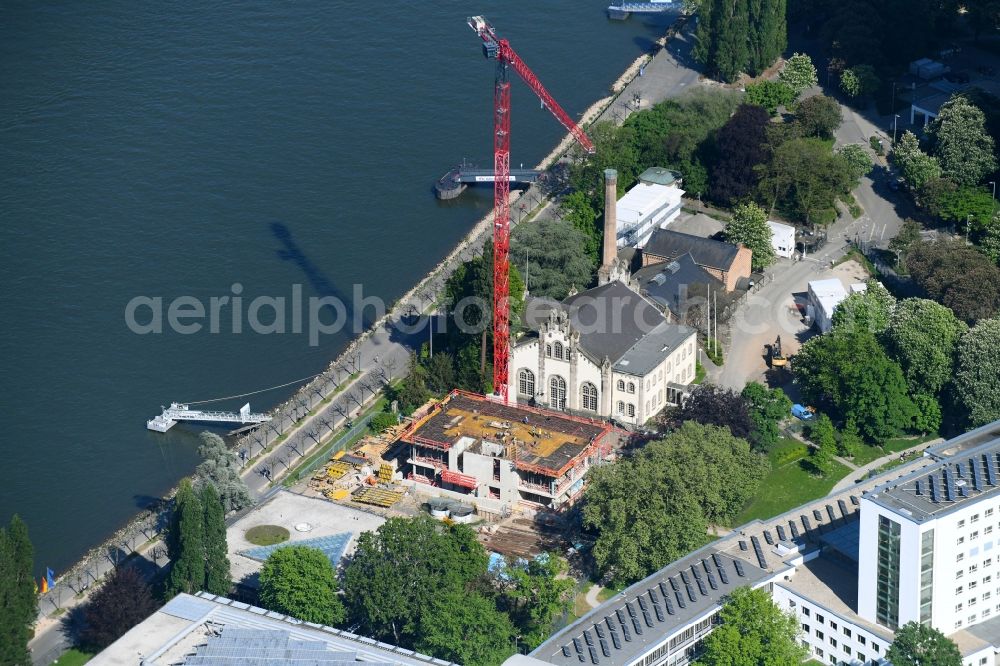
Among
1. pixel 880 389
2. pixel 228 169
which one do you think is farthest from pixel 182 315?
pixel 880 389

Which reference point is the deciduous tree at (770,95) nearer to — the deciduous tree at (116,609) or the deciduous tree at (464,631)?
the deciduous tree at (464,631)

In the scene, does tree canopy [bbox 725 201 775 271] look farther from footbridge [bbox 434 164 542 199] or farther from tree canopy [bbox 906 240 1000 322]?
footbridge [bbox 434 164 542 199]

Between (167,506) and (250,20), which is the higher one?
(250,20)

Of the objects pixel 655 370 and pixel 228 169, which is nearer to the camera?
pixel 655 370

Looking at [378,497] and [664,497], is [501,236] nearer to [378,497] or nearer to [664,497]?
[378,497]

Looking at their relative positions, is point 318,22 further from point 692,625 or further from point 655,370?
point 692,625

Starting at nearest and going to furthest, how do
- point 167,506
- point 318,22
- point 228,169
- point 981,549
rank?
point 981,549 → point 167,506 → point 228,169 → point 318,22
